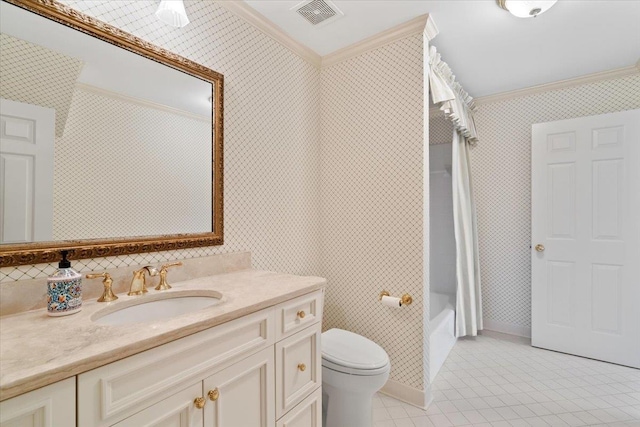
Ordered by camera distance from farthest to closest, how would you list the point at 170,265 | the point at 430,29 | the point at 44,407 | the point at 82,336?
the point at 430,29 → the point at 170,265 → the point at 82,336 → the point at 44,407

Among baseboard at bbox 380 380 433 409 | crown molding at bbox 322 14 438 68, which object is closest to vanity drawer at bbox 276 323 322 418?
baseboard at bbox 380 380 433 409

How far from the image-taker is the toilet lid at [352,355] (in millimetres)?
1491

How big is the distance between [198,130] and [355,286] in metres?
1.45

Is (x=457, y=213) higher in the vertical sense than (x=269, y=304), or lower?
higher

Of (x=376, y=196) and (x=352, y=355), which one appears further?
(x=376, y=196)

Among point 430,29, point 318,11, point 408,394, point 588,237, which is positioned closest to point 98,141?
point 318,11

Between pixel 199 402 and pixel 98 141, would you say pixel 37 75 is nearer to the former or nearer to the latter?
pixel 98 141

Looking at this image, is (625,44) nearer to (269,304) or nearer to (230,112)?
(230,112)

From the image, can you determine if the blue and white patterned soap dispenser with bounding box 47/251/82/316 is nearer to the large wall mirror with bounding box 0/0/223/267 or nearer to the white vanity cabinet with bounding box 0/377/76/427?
the large wall mirror with bounding box 0/0/223/267

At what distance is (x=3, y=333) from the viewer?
757mm

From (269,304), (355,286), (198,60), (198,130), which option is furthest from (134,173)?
(355,286)

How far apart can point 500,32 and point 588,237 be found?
184 centimetres

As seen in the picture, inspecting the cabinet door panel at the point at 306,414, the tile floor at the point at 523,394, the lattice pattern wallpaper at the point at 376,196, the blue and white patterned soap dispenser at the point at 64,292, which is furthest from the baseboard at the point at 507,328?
the blue and white patterned soap dispenser at the point at 64,292

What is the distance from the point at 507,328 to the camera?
294cm
